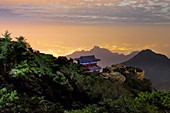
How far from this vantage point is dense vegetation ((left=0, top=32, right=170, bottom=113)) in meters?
10.3

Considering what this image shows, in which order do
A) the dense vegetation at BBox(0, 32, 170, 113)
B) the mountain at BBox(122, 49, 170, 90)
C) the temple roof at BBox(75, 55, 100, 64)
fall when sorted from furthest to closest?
the mountain at BBox(122, 49, 170, 90) → the temple roof at BBox(75, 55, 100, 64) → the dense vegetation at BBox(0, 32, 170, 113)

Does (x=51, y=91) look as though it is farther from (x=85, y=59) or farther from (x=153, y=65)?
(x=153, y=65)

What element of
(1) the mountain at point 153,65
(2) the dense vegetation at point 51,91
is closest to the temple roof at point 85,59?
(2) the dense vegetation at point 51,91

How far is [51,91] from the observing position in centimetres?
1250

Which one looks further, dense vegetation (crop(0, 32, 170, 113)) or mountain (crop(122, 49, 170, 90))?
mountain (crop(122, 49, 170, 90))

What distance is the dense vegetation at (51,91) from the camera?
33.9ft

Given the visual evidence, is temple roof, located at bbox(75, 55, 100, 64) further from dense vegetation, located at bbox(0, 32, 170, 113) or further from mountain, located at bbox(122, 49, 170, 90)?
mountain, located at bbox(122, 49, 170, 90)

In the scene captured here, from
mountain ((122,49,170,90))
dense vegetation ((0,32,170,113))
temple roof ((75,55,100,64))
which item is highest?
dense vegetation ((0,32,170,113))

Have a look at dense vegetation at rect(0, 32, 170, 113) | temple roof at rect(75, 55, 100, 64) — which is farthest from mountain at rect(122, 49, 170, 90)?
dense vegetation at rect(0, 32, 170, 113)

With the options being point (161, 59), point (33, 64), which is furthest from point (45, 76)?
point (161, 59)

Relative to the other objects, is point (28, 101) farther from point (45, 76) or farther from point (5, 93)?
point (45, 76)

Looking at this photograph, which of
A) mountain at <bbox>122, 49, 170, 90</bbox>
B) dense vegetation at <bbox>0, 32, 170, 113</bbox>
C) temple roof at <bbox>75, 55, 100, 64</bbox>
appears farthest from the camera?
mountain at <bbox>122, 49, 170, 90</bbox>

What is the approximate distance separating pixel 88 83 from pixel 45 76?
2614mm

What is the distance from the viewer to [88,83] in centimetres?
1526
